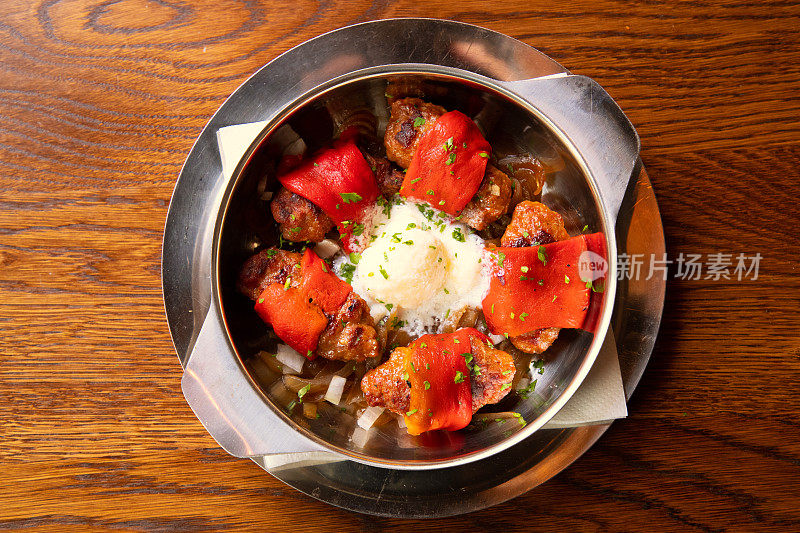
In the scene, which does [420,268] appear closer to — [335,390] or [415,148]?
[415,148]

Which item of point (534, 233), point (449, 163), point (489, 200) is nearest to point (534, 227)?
point (534, 233)

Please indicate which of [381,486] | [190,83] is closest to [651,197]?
[381,486]

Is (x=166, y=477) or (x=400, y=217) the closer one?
(x=400, y=217)

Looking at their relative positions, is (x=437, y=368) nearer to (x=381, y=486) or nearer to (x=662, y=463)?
(x=381, y=486)

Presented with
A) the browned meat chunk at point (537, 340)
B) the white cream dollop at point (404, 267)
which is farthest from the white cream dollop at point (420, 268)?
the browned meat chunk at point (537, 340)

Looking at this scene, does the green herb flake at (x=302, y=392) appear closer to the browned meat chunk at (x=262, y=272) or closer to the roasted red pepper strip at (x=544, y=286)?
the browned meat chunk at (x=262, y=272)

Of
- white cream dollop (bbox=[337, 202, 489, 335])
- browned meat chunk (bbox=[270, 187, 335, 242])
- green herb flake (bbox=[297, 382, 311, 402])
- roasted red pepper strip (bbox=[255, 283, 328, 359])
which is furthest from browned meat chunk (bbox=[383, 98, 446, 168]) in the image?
green herb flake (bbox=[297, 382, 311, 402])

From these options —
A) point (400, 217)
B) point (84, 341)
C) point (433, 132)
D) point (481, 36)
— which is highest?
point (481, 36)
